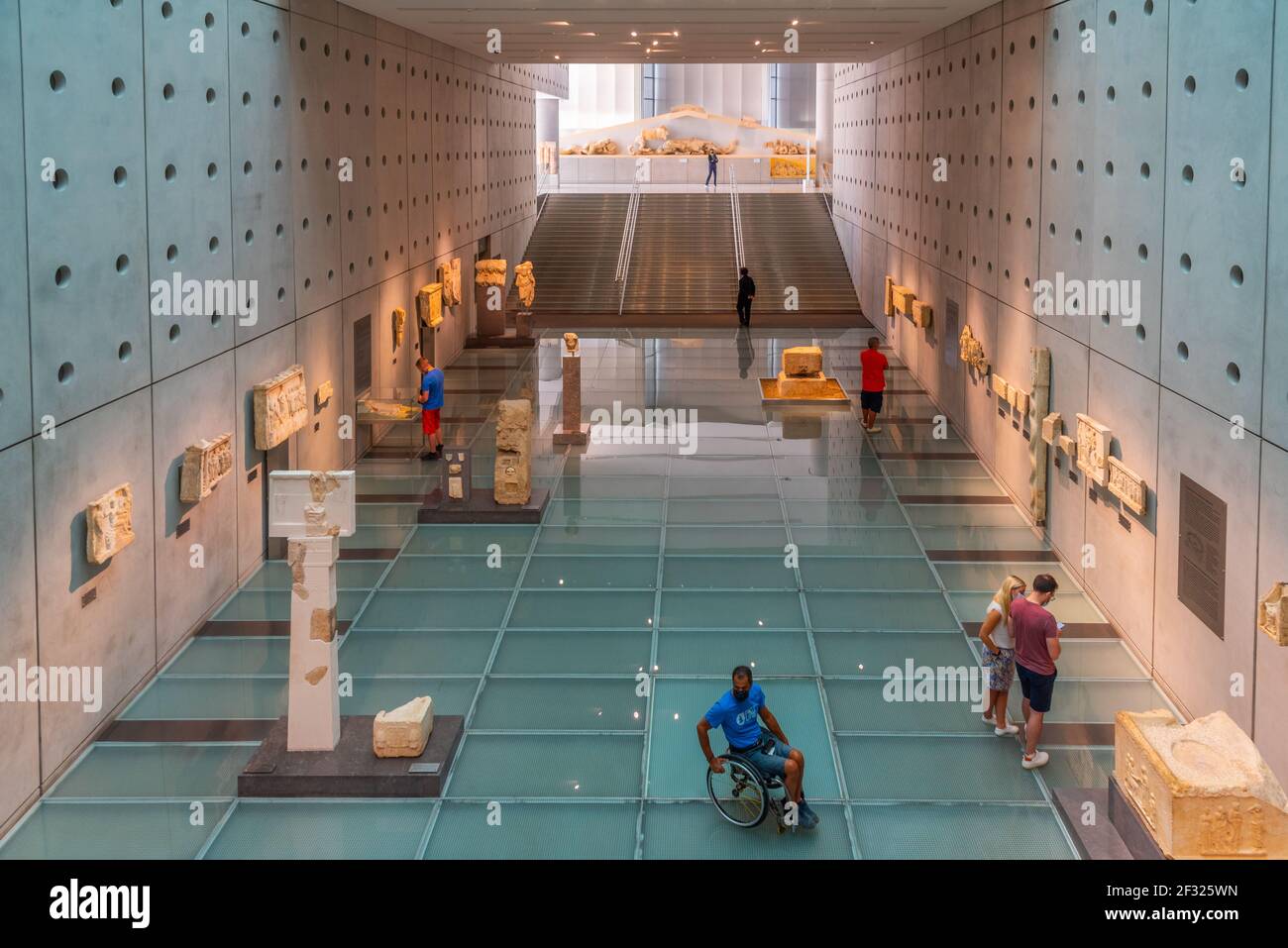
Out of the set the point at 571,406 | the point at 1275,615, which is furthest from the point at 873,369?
the point at 1275,615

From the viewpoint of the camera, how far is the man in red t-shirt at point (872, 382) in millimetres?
19219

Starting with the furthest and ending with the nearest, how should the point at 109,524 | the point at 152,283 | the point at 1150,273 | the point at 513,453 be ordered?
the point at 513,453 → the point at 1150,273 → the point at 152,283 → the point at 109,524

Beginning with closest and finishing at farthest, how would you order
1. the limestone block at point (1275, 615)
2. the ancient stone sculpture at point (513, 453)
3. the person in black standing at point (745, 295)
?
the limestone block at point (1275, 615) → the ancient stone sculpture at point (513, 453) → the person in black standing at point (745, 295)

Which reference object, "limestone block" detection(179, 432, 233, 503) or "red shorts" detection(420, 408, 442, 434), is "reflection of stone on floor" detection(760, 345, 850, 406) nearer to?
"red shorts" detection(420, 408, 442, 434)

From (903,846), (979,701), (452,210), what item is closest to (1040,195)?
(979,701)

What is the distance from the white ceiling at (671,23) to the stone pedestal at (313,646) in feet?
33.2

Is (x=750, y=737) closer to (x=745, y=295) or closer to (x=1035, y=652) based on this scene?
(x=1035, y=652)

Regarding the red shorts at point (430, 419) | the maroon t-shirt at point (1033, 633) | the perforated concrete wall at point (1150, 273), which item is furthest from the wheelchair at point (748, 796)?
the red shorts at point (430, 419)

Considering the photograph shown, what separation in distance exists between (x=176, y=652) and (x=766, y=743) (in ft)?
18.4

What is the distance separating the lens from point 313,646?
9039 mm

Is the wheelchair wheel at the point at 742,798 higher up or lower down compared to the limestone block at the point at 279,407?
lower down

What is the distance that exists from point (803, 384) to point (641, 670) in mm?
11957

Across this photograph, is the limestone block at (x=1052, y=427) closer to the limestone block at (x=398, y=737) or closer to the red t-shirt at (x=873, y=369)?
the red t-shirt at (x=873, y=369)

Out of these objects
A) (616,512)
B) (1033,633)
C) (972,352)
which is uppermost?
(972,352)
